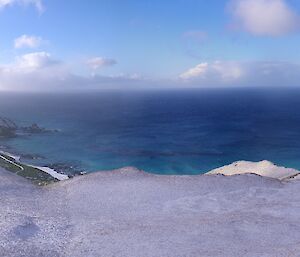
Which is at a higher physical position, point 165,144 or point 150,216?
point 150,216

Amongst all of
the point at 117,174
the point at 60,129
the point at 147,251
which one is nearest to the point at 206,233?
the point at 147,251

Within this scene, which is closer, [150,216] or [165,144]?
[150,216]

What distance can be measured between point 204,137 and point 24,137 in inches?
2065

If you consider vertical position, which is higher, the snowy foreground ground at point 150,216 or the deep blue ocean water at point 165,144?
the snowy foreground ground at point 150,216

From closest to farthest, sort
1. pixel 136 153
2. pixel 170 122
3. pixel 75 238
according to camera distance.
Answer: pixel 75 238 → pixel 136 153 → pixel 170 122

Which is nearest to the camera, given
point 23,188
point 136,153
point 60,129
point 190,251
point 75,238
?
point 190,251

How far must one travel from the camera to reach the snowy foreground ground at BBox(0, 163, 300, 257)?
22.1 m

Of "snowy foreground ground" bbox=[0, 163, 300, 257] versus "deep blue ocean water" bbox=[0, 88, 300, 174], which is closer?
"snowy foreground ground" bbox=[0, 163, 300, 257]

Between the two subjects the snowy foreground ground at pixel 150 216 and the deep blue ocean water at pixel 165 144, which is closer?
the snowy foreground ground at pixel 150 216

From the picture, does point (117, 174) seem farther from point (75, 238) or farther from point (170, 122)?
point (170, 122)

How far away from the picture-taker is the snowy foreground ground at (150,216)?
22.1 meters

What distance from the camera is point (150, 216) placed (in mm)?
26047

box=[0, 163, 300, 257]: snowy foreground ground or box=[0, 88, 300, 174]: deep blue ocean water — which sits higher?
box=[0, 163, 300, 257]: snowy foreground ground

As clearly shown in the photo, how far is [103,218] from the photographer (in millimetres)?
25734
